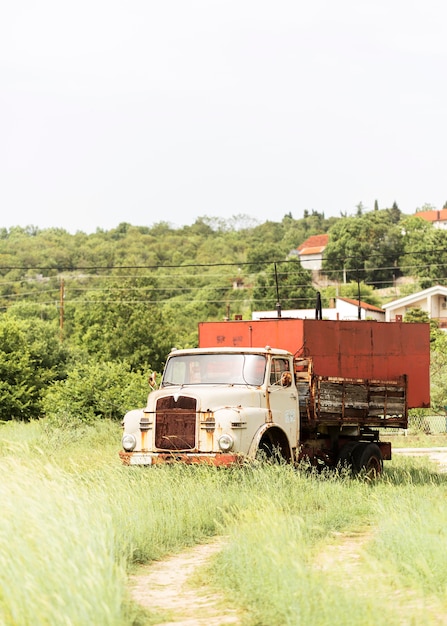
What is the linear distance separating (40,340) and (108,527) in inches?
1520

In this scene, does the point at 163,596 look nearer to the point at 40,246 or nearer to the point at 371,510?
the point at 371,510

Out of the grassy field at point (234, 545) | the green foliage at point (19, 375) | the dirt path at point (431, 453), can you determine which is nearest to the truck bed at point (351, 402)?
the grassy field at point (234, 545)

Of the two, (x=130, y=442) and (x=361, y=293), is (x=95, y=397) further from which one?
(x=361, y=293)

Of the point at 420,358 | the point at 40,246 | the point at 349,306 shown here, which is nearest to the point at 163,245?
the point at 40,246

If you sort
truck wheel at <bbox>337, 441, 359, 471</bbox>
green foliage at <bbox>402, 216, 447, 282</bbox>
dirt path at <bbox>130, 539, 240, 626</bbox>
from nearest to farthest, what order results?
dirt path at <bbox>130, 539, 240, 626</bbox> < truck wheel at <bbox>337, 441, 359, 471</bbox> < green foliage at <bbox>402, 216, 447, 282</bbox>

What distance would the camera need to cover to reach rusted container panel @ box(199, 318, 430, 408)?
17906mm

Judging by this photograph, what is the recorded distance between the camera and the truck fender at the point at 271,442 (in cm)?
1511

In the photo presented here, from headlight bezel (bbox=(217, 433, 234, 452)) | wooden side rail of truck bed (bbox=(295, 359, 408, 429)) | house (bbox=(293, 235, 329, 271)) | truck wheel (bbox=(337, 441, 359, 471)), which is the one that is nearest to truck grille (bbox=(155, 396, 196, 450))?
headlight bezel (bbox=(217, 433, 234, 452))

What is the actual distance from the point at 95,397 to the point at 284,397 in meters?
14.6

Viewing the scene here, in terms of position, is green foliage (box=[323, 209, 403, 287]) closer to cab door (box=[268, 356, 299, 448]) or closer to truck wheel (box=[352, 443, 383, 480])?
truck wheel (box=[352, 443, 383, 480])

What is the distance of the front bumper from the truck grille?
0.54 feet

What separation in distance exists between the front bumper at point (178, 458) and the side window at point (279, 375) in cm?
198

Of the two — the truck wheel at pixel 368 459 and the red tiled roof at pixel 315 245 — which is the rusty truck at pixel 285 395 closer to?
the truck wheel at pixel 368 459

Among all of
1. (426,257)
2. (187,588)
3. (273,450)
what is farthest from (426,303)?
(187,588)
